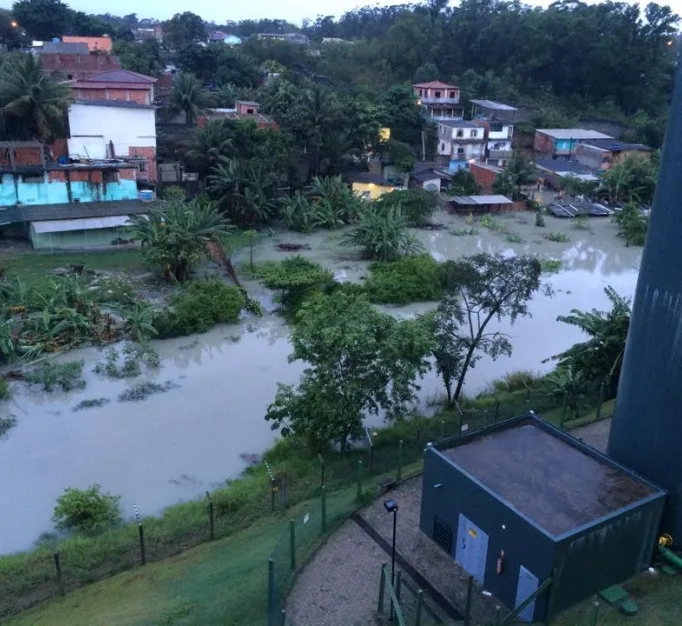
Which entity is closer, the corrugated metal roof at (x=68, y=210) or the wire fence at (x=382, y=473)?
the wire fence at (x=382, y=473)

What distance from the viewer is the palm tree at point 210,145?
33750 mm

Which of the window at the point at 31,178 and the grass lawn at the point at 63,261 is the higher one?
the window at the point at 31,178

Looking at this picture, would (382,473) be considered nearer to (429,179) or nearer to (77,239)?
(77,239)

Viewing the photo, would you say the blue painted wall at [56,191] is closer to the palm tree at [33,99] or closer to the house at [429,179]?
the palm tree at [33,99]

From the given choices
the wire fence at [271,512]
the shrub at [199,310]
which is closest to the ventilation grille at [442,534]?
the wire fence at [271,512]

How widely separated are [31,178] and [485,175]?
25.2 metres

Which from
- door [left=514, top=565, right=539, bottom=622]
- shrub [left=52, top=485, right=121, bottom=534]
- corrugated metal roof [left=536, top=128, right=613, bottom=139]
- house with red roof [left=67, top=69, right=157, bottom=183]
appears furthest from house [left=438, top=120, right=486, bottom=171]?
door [left=514, top=565, right=539, bottom=622]

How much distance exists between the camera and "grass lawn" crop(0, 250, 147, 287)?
2519cm

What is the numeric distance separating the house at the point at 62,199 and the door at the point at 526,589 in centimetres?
2292

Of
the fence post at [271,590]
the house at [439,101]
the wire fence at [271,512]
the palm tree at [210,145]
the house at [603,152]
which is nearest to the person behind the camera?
the fence post at [271,590]

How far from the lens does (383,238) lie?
28.3 m

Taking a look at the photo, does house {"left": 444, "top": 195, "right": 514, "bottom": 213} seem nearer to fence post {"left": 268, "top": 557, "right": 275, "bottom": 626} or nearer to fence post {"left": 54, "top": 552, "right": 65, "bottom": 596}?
fence post {"left": 54, "top": 552, "right": 65, "bottom": 596}

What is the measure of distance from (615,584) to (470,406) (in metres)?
7.14

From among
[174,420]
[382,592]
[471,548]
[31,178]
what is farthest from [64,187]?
[382,592]
